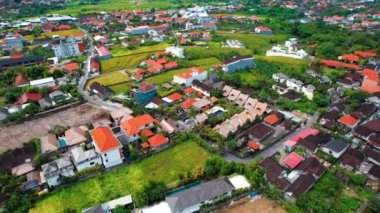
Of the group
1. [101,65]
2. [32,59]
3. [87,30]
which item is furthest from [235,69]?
[87,30]

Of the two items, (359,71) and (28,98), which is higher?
(28,98)

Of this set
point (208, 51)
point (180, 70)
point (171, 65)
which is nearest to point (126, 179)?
point (180, 70)

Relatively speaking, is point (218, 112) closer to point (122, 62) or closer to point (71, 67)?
point (122, 62)

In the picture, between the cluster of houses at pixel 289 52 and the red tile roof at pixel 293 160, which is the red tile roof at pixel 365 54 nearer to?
the cluster of houses at pixel 289 52

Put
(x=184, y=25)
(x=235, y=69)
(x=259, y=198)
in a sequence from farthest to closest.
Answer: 1. (x=184, y=25)
2. (x=235, y=69)
3. (x=259, y=198)

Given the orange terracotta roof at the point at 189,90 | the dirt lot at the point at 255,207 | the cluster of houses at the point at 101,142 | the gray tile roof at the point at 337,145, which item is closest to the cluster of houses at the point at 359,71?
the gray tile roof at the point at 337,145

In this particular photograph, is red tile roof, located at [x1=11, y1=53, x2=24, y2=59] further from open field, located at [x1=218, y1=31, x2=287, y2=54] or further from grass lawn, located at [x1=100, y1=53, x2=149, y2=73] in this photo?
open field, located at [x1=218, y1=31, x2=287, y2=54]

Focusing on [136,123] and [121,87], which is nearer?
[136,123]

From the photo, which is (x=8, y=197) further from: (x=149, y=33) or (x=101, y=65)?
(x=149, y=33)

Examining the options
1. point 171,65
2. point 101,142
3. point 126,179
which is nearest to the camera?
point 126,179
